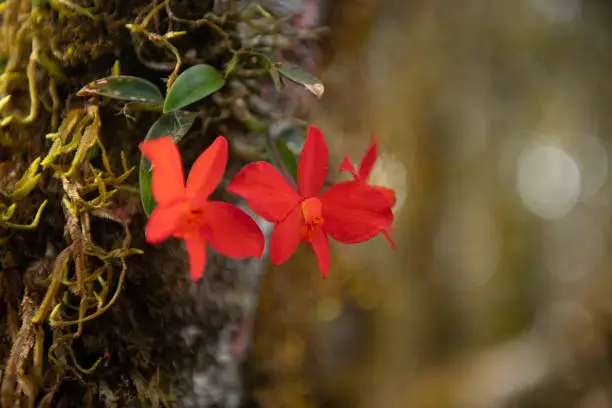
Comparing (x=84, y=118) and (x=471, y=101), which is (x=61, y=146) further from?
(x=471, y=101)

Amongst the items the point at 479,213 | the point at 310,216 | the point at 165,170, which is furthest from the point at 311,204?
the point at 479,213

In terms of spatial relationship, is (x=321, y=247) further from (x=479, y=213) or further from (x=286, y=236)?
(x=479, y=213)

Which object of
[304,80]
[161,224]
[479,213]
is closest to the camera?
[161,224]

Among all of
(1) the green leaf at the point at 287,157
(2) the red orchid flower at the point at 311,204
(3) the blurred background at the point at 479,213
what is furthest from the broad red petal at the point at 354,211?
(3) the blurred background at the point at 479,213

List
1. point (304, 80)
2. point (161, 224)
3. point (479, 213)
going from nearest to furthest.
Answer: point (161, 224), point (304, 80), point (479, 213)

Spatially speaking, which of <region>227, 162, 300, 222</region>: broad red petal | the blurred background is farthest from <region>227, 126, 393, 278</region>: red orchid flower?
the blurred background

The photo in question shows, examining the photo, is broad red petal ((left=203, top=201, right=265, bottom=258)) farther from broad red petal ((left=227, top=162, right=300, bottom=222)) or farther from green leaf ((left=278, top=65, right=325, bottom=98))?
green leaf ((left=278, top=65, right=325, bottom=98))
